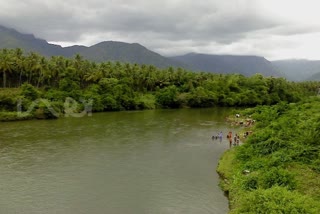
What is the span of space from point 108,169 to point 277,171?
732 inches

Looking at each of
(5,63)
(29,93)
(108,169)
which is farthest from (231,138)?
(5,63)

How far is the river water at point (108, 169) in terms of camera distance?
1122 inches

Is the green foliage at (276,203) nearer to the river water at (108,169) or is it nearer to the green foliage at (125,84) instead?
the river water at (108,169)

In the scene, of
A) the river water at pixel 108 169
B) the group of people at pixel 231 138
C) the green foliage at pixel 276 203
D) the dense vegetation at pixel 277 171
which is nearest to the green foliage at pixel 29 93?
the river water at pixel 108 169

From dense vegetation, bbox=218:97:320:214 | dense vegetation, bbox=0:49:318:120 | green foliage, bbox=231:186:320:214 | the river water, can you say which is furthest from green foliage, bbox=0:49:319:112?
green foliage, bbox=231:186:320:214

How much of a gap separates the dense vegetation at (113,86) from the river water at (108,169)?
18.0m

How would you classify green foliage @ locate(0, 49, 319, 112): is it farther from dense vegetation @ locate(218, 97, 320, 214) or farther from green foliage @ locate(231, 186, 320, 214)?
green foliage @ locate(231, 186, 320, 214)

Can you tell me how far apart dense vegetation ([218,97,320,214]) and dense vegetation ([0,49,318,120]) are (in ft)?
162

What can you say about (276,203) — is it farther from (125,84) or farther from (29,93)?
(125,84)

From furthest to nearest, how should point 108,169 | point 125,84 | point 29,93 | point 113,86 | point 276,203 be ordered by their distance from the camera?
point 125,84
point 113,86
point 29,93
point 108,169
point 276,203

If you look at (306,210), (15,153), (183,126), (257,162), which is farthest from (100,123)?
(306,210)

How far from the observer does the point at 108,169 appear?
38250 mm

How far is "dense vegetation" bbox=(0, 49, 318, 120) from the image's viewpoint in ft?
280

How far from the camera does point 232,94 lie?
118 metres
